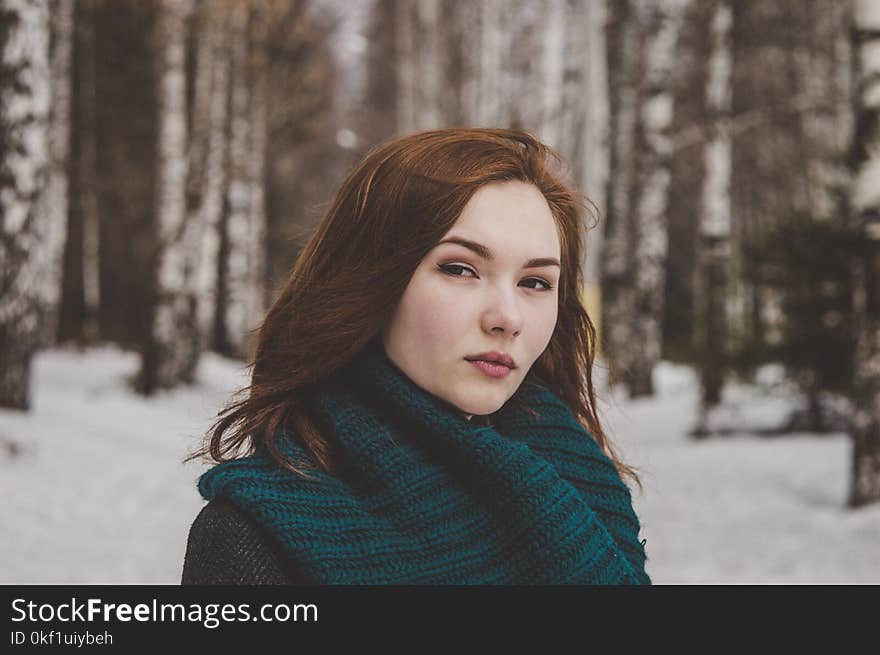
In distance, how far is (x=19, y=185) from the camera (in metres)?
7.96

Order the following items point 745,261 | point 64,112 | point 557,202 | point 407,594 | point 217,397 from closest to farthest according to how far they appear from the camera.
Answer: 1. point 407,594
2. point 557,202
3. point 745,261
4. point 217,397
5. point 64,112

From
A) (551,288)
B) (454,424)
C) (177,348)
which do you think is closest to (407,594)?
(454,424)

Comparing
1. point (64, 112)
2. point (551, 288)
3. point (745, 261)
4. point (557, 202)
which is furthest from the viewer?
point (64, 112)

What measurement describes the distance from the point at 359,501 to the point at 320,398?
212mm

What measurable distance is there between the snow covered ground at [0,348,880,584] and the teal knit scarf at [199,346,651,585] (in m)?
2.24

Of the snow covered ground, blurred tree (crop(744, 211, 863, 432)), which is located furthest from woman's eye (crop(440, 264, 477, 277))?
blurred tree (crop(744, 211, 863, 432))

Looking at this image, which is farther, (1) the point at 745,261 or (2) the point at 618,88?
(2) the point at 618,88

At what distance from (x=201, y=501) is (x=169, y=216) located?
6683 millimetres

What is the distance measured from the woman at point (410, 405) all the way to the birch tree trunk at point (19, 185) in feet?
22.5

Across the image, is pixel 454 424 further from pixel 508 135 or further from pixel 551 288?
pixel 508 135

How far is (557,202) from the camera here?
6.12 ft

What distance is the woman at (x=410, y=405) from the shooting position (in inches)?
56.2

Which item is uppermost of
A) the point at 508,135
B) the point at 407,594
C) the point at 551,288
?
the point at 508,135

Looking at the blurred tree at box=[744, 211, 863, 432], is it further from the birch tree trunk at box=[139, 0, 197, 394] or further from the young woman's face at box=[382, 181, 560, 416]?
the young woman's face at box=[382, 181, 560, 416]
